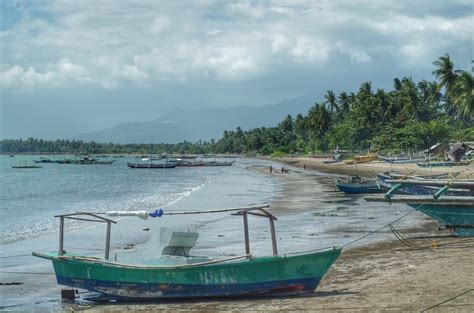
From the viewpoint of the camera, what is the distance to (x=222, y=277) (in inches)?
550

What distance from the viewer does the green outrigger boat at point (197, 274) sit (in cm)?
1380

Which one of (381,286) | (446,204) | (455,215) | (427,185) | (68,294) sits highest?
(427,185)

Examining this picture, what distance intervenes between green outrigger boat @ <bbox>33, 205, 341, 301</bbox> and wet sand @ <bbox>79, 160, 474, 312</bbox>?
11.3 inches

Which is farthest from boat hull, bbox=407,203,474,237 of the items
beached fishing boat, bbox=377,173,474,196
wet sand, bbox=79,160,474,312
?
wet sand, bbox=79,160,474,312

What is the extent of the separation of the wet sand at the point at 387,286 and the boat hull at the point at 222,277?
9.7 inches

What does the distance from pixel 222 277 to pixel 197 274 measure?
0.55 meters

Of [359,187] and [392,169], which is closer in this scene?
[359,187]

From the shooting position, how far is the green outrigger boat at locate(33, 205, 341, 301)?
13805 mm

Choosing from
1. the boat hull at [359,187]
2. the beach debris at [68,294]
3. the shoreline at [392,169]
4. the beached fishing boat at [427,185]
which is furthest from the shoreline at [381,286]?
the boat hull at [359,187]

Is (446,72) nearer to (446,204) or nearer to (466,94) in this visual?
(466,94)

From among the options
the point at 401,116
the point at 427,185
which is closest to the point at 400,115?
the point at 401,116

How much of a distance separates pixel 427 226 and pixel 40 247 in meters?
14.8

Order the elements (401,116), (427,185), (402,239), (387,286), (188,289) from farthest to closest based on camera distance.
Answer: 1. (401,116)
2. (402,239)
3. (427,185)
4. (188,289)
5. (387,286)

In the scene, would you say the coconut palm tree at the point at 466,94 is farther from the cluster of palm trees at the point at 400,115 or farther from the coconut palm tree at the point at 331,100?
the coconut palm tree at the point at 331,100
